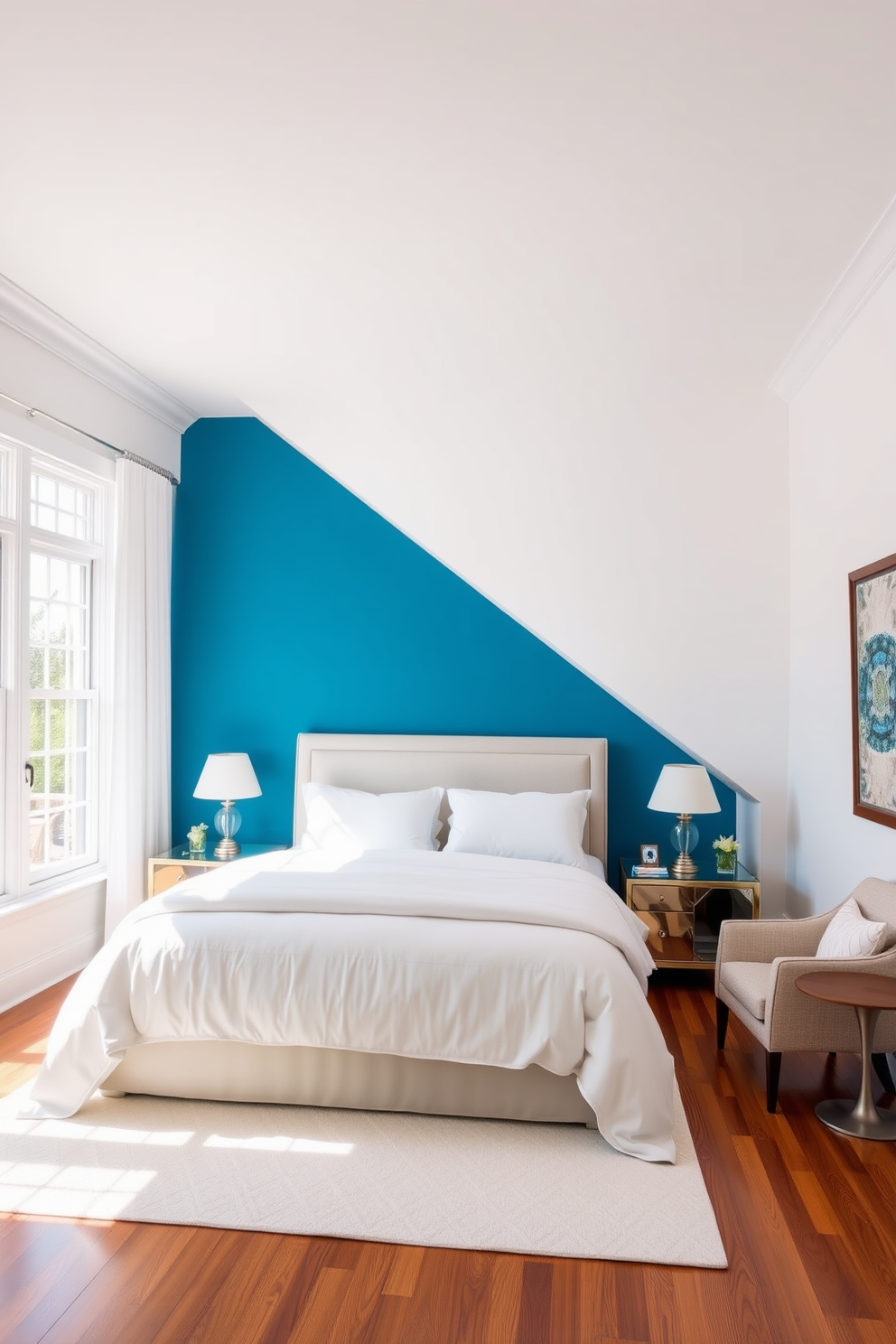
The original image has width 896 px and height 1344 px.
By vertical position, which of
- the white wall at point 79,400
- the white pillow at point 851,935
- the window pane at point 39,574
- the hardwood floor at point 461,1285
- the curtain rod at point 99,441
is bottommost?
→ the hardwood floor at point 461,1285

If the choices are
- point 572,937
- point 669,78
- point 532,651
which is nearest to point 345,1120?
point 572,937

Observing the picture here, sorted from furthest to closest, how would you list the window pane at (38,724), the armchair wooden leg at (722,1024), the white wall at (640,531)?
1. the white wall at (640,531)
2. the window pane at (38,724)
3. the armchair wooden leg at (722,1024)

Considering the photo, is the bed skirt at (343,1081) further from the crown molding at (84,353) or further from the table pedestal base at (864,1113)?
the crown molding at (84,353)

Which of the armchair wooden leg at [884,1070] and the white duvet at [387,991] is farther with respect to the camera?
the armchair wooden leg at [884,1070]

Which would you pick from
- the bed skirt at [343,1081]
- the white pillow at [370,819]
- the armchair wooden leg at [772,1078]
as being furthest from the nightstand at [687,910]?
the bed skirt at [343,1081]

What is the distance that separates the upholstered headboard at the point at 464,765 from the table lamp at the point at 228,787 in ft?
0.97

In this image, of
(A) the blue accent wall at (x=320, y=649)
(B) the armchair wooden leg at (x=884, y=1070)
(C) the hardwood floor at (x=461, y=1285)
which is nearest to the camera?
(C) the hardwood floor at (x=461, y=1285)

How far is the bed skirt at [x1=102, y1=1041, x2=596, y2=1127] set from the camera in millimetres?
2900

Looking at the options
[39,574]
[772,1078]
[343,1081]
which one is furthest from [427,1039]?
[39,574]

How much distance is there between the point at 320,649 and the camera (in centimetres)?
528

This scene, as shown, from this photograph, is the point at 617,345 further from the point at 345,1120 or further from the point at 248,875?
the point at 345,1120

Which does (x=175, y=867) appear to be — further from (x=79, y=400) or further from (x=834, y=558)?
(x=834, y=558)

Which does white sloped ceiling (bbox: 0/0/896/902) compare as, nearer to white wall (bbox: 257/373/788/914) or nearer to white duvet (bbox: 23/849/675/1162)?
white wall (bbox: 257/373/788/914)

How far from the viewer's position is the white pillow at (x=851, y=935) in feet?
9.75
